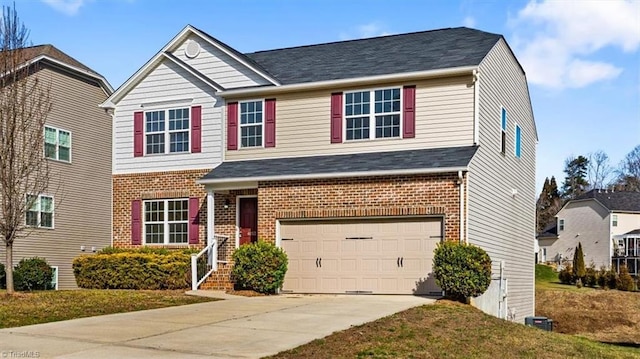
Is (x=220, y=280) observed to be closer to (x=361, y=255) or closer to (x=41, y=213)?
(x=361, y=255)

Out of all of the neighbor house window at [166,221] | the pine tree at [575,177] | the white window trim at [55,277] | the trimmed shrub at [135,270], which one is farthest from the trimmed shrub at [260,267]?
the pine tree at [575,177]

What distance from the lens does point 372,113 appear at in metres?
20.0

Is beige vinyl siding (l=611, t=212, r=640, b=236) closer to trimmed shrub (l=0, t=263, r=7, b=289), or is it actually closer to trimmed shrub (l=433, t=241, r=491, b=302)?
trimmed shrub (l=433, t=241, r=491, b=302)

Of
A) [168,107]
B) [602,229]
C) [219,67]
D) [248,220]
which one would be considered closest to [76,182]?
[168,107]

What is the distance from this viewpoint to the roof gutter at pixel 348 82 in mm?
18953

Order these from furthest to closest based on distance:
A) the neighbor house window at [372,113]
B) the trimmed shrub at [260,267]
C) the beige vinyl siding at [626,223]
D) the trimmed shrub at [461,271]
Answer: the beige vinyl siding at [626,223] → the neighbor house window at [372,113] → the trimmed shrub at [260,267] → the trimmed shrub at [461,271]

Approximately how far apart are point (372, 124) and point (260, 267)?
5144 mm

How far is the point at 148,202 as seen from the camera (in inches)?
890

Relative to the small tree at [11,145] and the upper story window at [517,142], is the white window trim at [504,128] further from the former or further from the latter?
the small tree at [11,145]

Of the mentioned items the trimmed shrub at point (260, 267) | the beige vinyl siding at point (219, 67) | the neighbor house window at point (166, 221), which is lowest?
the trimmed shrub at point (260, 267)

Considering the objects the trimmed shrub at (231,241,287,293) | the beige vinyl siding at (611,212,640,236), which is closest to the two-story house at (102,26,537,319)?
the trimmed shrub at (231,241,287,293)

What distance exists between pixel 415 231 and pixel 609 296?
22730 millimetres

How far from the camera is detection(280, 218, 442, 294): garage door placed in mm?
18000

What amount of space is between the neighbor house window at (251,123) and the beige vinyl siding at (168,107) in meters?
0.71
